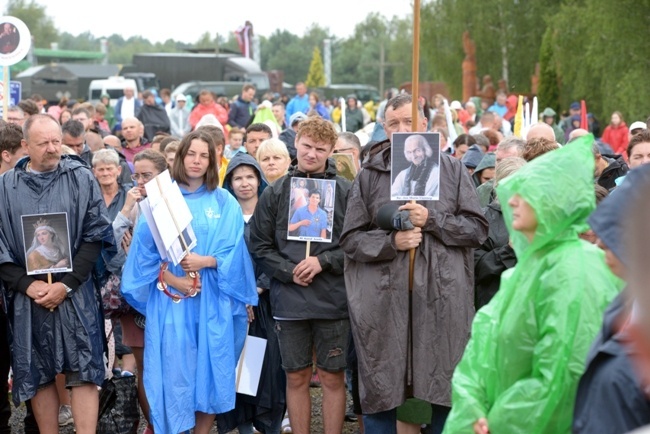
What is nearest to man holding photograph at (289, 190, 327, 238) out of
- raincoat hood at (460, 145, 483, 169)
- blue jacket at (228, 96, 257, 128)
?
A: raincoat hood at (460, 145, 483, 169)

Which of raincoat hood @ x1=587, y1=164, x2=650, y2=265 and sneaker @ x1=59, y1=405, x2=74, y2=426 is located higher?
raincoat hood @ x1=587, y1=164, x2=650, y2=265

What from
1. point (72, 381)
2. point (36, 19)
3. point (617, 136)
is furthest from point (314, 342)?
point (36, 19)

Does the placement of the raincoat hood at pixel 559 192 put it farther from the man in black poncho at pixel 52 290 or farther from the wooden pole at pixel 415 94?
the man in black poncho at pixel 52 290

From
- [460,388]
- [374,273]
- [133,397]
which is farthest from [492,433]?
[133,397]

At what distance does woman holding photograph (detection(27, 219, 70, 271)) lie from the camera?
21.4 feet

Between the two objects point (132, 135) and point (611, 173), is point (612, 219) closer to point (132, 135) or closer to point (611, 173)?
point (611, 173)

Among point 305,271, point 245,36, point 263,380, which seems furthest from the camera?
point 245,36

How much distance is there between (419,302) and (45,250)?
7.35 ft

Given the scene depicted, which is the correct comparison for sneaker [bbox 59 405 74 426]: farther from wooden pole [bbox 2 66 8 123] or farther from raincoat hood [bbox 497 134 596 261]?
raincoat hood [bbox 497 134 596 261]

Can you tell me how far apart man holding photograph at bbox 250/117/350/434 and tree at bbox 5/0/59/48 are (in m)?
89.6

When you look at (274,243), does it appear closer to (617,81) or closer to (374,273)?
(374,273)

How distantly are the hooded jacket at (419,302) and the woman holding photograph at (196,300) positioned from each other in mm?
1049

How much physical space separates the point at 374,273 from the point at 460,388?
1.91 metres

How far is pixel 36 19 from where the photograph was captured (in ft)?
332
